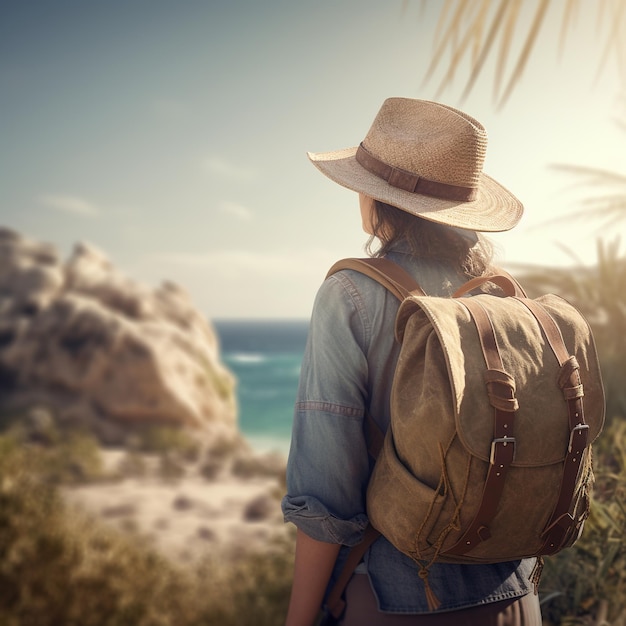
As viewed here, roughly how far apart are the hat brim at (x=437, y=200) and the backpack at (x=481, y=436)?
0.59 ft

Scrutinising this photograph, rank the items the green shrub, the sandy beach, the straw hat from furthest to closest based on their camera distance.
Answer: the sandy beach, the green shrub, the straw hat

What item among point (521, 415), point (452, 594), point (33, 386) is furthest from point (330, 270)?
point (33, 386)

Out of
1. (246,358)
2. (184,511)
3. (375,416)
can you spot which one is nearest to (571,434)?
(375,416)

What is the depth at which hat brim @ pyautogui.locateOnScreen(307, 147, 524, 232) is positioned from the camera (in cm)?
117

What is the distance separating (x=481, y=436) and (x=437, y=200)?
0.50 m

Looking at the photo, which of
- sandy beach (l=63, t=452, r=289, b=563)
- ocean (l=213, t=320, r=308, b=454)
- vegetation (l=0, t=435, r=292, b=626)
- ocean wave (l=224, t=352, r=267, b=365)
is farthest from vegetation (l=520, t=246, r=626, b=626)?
ocean wave (l=224, t=352, r=267, b=365)

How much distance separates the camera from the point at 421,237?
3.99 feet

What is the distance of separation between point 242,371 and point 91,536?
47.7 m

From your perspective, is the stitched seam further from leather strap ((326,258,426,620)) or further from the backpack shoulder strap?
the backpack shoulder strap

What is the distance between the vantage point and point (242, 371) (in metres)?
52.6

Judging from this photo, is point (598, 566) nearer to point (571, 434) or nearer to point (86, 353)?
point (571, 434)

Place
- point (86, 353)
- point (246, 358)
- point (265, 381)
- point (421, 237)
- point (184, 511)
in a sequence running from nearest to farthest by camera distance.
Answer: point (421, 237), point (184, 511), point (86, 353), point (265, 381), point (246, 358)

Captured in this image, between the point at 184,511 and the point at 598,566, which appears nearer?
the point at 598,566

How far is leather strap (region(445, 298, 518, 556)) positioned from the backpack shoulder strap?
156mm
